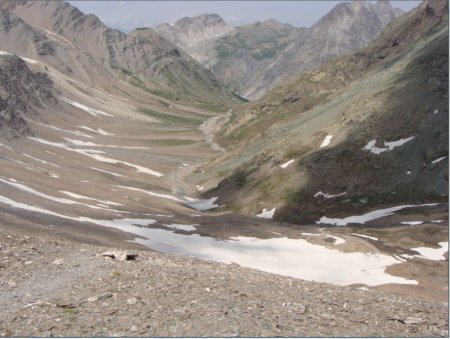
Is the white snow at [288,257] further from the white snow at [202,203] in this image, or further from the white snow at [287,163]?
the white snow at [287,163]

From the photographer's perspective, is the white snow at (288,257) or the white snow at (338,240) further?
the white snow at (338,240)

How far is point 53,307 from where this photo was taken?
20.3 meters

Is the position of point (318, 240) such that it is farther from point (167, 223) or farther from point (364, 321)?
point (364, 321)

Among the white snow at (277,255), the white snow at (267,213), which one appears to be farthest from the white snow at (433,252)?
the white snow at (267,213)

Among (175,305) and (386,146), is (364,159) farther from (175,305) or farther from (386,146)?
(175,305)

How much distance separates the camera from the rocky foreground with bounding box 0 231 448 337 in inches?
732

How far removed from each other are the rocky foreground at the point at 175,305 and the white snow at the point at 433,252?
36.5 meters

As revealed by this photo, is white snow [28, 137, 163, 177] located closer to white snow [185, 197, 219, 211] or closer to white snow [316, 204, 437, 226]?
white snow [185, 197, 219, 211]

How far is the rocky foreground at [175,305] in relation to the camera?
18.6m

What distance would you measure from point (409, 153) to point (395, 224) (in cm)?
2152

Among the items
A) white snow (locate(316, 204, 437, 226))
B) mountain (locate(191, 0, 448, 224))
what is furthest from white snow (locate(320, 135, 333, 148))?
white snow (locate(316, 204, 437, 226))

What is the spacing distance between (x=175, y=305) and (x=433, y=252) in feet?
155

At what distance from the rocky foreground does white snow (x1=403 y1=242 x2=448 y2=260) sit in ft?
120

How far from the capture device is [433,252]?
197 ft
